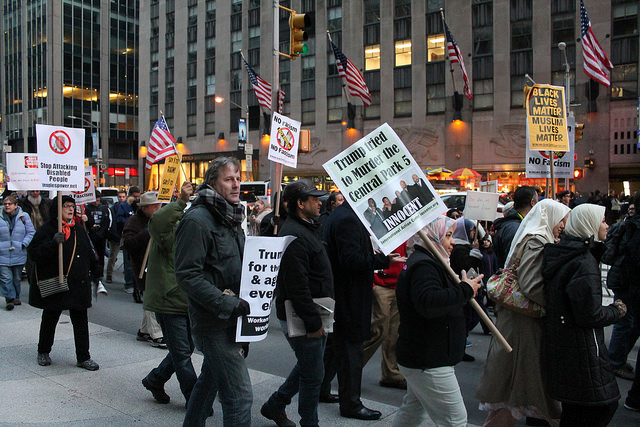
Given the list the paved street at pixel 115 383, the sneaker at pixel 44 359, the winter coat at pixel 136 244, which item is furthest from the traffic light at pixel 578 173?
the sneaker at pixel 44 359

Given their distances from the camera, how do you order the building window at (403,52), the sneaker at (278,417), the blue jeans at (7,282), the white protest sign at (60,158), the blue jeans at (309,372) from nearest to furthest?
the blue jeans at (309,372) → the sneaker at (278,417) → the white protest sign at (60,158) → the blue jeans at (7,282) → the building window at (403,52)

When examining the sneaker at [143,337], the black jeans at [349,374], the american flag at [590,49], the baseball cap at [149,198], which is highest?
the american flag at [590,49]

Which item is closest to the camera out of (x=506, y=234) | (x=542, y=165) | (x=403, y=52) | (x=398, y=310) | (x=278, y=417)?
(x=398, y=310)

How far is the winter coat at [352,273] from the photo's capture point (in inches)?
189

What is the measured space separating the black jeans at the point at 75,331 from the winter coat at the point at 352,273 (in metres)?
3.03

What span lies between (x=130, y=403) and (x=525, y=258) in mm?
3713

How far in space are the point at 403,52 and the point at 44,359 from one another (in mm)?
36799

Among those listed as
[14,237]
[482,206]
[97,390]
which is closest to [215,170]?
[97,390]

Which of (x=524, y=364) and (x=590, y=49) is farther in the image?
(x=590, y=49)

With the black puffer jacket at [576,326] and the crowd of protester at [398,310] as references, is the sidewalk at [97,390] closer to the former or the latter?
the crowd of protester at [398,310]

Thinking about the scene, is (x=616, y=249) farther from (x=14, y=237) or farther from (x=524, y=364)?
(x=14, y=237)

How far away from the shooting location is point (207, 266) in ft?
11.7

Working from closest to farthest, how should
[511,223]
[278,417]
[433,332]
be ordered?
[433,332] → [278,417] → [511,223]

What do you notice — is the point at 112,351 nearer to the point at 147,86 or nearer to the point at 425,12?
the point at 425,12
